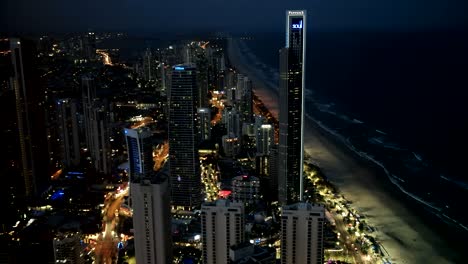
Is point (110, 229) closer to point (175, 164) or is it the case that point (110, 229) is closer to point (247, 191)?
point (175, 164)

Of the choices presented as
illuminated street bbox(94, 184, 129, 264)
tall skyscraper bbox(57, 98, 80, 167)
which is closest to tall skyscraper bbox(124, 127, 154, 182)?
illuminated street bbox(94, 184, 129, 264)

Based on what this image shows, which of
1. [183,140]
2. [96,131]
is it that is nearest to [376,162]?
[183,140]

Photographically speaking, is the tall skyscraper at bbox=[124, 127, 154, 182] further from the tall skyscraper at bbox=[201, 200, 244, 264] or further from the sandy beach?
the sandy beach

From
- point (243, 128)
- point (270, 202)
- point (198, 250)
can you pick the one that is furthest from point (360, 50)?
point (198, 250)

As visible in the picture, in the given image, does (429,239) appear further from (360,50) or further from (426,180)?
(360,50)

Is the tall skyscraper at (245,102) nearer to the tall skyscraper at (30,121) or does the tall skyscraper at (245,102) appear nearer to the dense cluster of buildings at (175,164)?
the dense cluster of buildings at (175,164)
